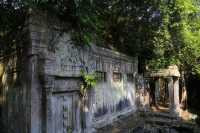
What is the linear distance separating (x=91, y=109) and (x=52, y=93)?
80.0 inches

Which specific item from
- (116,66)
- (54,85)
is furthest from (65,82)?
(116,66)

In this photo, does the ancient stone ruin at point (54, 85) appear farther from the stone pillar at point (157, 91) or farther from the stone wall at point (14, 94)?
the stone pillar at point (157, 91)

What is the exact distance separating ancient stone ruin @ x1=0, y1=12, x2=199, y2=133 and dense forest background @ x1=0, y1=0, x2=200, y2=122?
38cm

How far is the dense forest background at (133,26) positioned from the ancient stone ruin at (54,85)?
0.38m

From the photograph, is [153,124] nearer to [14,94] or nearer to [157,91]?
[157,91]

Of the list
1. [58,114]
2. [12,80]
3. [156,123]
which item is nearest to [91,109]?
[58,114]

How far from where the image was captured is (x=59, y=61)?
698cm

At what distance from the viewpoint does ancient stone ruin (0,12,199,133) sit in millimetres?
6262

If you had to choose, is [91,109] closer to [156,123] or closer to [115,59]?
[115,59]

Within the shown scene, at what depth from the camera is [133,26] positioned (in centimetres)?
1152

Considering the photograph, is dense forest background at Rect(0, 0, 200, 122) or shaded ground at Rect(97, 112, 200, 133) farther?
shaded ground at Rect(97, 112, 200, 133)

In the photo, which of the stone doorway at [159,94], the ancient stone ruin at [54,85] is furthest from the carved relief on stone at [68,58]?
the stone doorway at [159,94]

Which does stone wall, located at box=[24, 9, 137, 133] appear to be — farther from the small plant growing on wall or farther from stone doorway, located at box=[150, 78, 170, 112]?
stone doorway, located at box=[150, 78, 170, 112]

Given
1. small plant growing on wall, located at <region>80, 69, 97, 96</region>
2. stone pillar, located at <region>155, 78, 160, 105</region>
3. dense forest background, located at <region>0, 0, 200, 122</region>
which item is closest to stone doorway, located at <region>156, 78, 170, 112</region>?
stone pillar, located at <region>155, 78, 160, 105</region>
